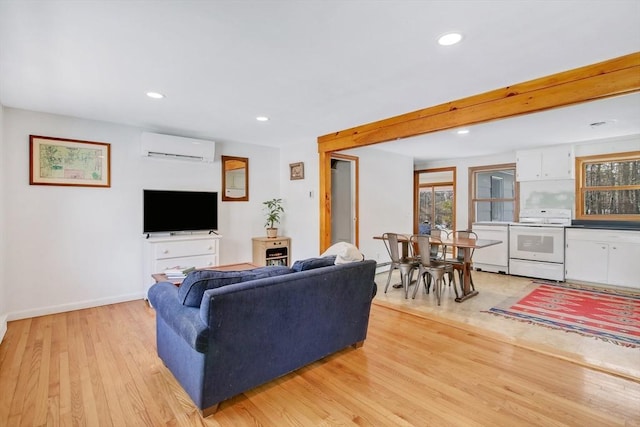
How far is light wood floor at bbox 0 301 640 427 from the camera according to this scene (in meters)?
1.83

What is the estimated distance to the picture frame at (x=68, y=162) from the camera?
3512 mm

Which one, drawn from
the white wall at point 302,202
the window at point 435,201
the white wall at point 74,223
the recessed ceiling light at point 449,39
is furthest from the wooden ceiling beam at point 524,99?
the window at point 435,201

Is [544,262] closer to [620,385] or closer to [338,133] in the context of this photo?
[620,385]

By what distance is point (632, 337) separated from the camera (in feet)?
9.75

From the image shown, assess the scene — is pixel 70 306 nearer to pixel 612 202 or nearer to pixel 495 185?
pixel 495 185

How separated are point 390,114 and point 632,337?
3.23 m

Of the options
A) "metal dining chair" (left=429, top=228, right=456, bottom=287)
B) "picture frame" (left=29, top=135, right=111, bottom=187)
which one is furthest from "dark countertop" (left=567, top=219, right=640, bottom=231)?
"picture frame" (left=29, top=135, right=111, bottom=187)

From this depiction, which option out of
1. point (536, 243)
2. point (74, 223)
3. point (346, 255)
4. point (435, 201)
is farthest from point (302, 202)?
point (435, 201)

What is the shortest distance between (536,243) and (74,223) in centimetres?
681

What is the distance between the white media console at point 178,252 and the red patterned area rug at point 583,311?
3.69 metres

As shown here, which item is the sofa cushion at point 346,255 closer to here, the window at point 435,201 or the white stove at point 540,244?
the white stove at point 540,244

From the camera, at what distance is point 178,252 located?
4.15m

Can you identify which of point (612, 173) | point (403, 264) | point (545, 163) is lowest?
point (403, 264)

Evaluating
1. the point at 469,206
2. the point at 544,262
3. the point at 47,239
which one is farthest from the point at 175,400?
the point at 469,206
